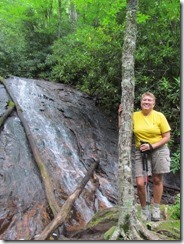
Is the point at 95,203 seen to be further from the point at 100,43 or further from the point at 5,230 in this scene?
the point at 100,43

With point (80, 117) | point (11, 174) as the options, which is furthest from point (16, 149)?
point (80, 117)

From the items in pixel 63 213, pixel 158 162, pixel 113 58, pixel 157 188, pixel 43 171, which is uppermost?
pixel 113 58

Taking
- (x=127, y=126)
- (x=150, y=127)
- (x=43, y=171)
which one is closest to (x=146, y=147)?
(x=150, y=127)

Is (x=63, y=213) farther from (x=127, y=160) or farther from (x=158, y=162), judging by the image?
(x=158, y=162)

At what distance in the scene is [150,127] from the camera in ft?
12.8

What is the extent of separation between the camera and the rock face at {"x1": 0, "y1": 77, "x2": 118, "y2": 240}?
4.62m

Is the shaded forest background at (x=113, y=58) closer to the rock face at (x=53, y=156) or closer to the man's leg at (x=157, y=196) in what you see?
the rock face at (x=53, y=156)

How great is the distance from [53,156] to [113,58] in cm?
339

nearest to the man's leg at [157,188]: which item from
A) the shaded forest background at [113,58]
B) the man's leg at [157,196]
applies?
the man's leg at [157,196]

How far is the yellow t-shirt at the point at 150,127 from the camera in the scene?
12.9 feet

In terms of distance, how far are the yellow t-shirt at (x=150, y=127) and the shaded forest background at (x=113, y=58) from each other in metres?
2.39

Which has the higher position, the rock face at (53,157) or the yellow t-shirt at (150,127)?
the yellow t-shirt at (150,127)

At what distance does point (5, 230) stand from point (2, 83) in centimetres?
645

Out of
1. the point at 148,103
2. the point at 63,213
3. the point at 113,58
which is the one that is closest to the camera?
the point at 148,103
